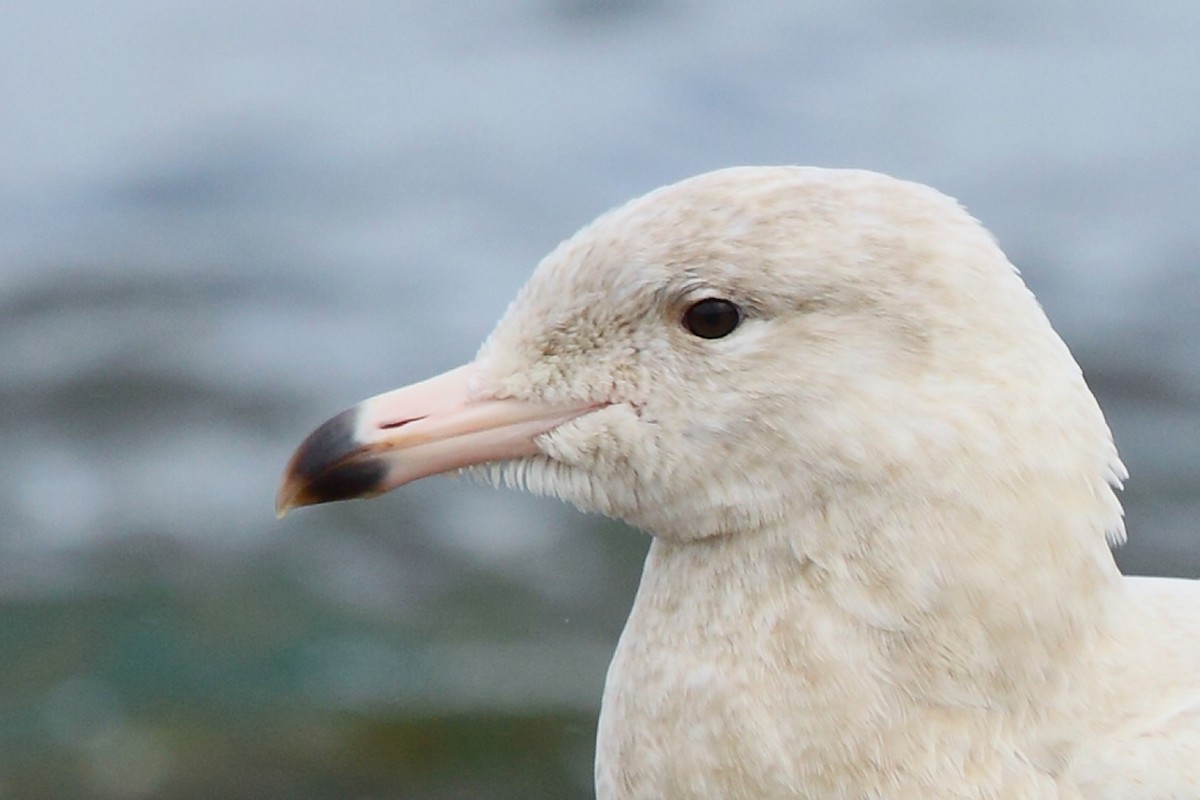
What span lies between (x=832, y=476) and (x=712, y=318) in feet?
0.76

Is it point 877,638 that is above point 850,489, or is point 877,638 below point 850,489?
below

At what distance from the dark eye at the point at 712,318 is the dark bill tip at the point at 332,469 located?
44 centimetres

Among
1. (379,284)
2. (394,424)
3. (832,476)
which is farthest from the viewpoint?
(379,284)

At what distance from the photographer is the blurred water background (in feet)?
13.9

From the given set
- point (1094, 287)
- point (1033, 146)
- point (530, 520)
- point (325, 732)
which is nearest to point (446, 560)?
point (530, 520)

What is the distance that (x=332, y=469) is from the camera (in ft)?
7.45

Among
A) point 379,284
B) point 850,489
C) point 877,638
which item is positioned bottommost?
point 877,638

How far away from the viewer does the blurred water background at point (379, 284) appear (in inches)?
166

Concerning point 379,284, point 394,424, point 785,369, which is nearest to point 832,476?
point 785,369

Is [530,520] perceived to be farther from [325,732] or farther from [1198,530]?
[1198,530]

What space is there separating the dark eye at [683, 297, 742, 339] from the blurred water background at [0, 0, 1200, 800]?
210 centimetres

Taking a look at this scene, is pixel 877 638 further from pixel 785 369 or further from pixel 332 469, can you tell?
pixel 332 469

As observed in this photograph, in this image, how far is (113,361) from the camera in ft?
17.1

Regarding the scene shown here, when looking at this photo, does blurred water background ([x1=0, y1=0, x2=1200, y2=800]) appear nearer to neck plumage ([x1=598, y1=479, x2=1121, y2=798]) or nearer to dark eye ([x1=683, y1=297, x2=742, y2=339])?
neck plumage ([x1=598, y1=479, x2=1121, y2=798])
